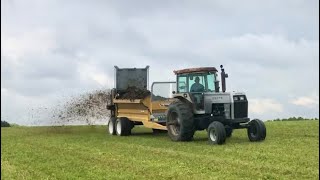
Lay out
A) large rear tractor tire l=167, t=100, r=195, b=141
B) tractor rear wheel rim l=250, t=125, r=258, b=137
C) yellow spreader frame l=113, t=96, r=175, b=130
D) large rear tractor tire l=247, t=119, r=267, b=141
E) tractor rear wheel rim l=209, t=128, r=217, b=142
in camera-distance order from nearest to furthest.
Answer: tractor rear wheel rim l=209, t=128, r=217, b=142 → large rear tractor tire l=247, t=119, r=267, b=141 → tractor rear wheel rim l=250, t=125, r=258, b=137 → large rear tractor tire l=167, t=100, r=195, b=141 → yellow spreader frame l=113, t=96, r=175, b=130

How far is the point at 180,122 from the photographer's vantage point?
16453 millimetres

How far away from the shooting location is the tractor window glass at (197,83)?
16938mm

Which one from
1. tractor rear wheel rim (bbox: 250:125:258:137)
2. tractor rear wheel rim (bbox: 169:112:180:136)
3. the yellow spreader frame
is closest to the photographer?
tractor rear wheel rim (bbox: 250:125:258:137)

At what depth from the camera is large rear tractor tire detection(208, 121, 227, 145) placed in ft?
49.0

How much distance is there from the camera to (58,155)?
1307 centimetres

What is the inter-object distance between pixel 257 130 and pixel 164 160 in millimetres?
5190

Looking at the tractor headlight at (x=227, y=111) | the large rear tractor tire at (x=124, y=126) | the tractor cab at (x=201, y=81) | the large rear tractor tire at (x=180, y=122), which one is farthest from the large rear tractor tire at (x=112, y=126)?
the tractor headlight at (x=227, y=111)

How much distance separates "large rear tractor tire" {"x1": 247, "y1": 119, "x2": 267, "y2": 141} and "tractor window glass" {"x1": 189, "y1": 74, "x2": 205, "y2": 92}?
2.07m

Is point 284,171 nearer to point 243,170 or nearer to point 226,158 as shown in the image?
point 243,170

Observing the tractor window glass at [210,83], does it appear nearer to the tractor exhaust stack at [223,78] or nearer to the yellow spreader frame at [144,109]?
the tractor exhaust stack at [223,78]

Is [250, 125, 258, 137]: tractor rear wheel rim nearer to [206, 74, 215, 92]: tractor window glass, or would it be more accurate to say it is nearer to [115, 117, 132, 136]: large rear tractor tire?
[206, 74, 215, 92]: tractor window glass

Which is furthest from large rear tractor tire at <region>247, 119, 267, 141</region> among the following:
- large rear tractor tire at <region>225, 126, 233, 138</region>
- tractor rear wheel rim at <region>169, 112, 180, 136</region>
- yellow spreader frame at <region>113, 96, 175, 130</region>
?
yellow spreader frame at <region>113, 96, 175, 130</region>

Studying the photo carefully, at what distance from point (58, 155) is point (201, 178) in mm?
5284

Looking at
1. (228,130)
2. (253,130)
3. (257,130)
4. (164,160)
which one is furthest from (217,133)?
(164,160)
